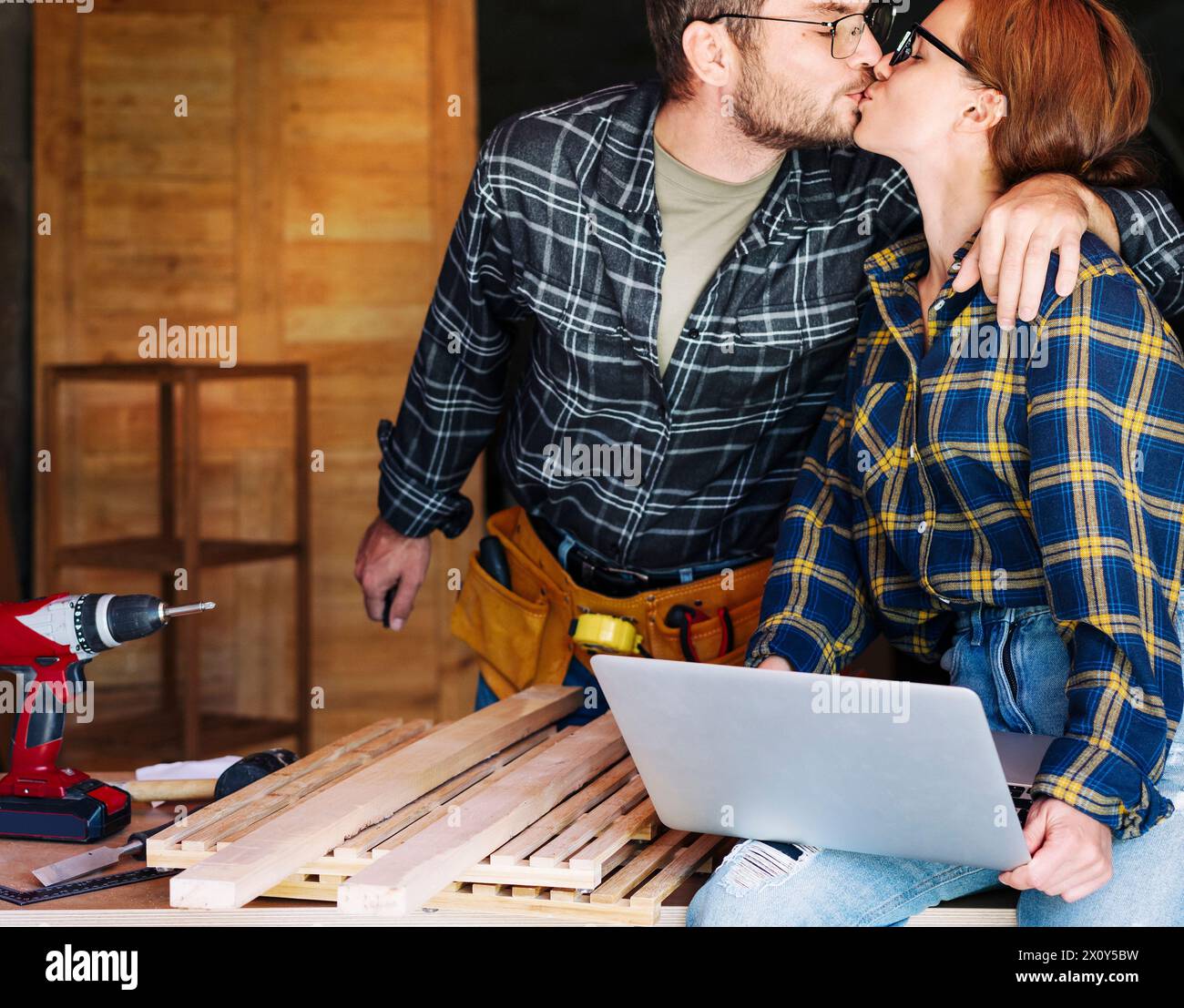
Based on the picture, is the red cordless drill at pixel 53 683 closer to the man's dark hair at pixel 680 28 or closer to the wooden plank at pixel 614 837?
the wooden plank at pixel 614 837

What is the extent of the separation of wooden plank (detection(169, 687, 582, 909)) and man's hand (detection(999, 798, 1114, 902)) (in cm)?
56

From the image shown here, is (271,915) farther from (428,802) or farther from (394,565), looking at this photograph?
(394,565)

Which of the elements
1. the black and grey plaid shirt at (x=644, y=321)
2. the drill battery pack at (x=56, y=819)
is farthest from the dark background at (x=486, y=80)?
the drill battery pack at (x=56, y=819)

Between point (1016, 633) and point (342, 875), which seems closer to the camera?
point (342, 875)

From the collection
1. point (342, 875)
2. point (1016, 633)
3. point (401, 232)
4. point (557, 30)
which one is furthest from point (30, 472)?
point (1016, 633)

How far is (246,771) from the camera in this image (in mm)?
1831

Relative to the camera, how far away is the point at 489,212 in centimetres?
223

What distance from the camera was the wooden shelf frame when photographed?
3.47m

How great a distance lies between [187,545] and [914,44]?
2265mm

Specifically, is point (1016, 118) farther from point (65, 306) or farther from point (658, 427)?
point (65, 306)

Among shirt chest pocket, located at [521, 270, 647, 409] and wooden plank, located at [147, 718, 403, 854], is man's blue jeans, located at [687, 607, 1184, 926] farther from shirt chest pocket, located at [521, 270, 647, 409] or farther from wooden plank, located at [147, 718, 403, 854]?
shirt chest pocket, located at [521, 270, 647, 409]

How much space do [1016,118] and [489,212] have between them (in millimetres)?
850

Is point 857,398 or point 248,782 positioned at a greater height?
point 857,398

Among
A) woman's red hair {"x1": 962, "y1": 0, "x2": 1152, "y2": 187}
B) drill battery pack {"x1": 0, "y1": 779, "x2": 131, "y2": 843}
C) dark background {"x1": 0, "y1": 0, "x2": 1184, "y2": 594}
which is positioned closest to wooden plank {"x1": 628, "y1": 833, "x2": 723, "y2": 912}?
drill battery pack {"x1": 0, "y1": 779, "x2": 131, "y2": 843}
